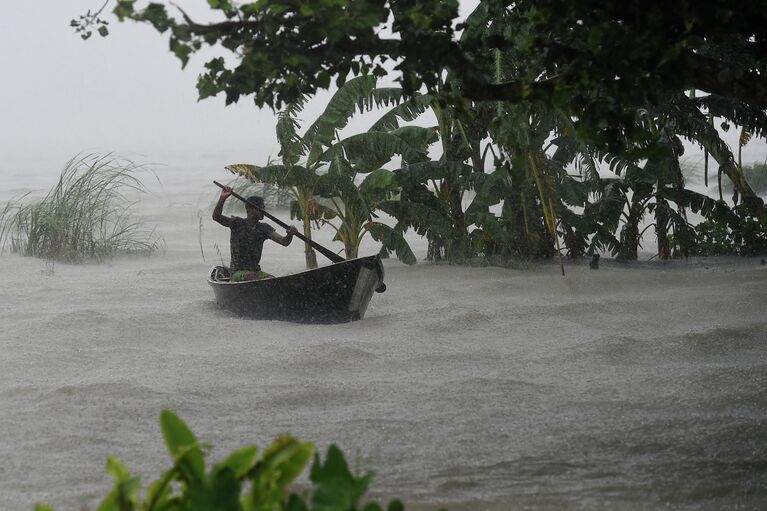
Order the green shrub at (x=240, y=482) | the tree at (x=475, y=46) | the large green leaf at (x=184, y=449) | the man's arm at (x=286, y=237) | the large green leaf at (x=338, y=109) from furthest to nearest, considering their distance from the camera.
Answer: the large green leaf at (x=338, y=109), the man's arm at (x=286, y=237), the tree at (x=475, y=46), the large green leaf at (x=184, y=449), the green shrub at (x=240, y=482)

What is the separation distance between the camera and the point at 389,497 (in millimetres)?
4078

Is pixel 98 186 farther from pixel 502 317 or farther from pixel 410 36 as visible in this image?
pixel 410 36

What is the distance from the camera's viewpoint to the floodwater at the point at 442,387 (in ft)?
14.0

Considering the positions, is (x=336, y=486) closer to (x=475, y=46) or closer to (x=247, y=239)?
(x=475, y=46)

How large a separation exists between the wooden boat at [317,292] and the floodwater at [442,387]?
13 centimetres

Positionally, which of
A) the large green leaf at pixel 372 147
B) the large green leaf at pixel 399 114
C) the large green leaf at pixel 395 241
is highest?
the large green leaf at pixel 399 114

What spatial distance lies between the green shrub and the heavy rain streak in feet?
0.04

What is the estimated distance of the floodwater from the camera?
4266 mm

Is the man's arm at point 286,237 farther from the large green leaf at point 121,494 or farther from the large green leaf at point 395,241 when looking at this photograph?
the large green leaf at point 121,494

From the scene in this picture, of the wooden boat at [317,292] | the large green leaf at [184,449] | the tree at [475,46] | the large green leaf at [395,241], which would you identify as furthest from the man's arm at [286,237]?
the large green leaf at [184,449]

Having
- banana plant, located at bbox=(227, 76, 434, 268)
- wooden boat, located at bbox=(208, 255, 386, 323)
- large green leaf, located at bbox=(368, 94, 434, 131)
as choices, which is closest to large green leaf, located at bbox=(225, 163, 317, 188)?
banana plant, located at bbox=(227, 76, 434, 268)

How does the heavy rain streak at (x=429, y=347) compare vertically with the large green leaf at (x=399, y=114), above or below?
below

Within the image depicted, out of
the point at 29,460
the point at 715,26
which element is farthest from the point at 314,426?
the point at 715,26

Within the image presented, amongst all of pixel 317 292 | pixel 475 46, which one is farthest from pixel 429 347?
pixel 475 46
